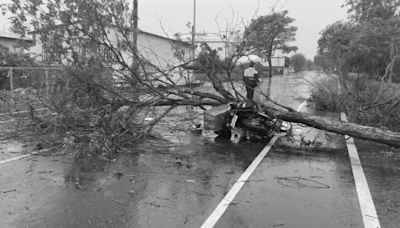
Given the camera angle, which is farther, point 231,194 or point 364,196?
point 364,196

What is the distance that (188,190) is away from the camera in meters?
4.93

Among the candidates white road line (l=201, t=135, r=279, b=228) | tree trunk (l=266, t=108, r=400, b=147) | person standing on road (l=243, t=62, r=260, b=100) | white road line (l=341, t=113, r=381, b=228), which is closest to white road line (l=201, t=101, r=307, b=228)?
white road line (l=201, t=135, r=279, b=228)

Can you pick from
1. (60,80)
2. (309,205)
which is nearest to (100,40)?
(60,80)

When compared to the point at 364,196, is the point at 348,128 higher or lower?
higher

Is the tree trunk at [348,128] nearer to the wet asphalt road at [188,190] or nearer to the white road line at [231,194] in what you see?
the wet asphalt road at [188,190]

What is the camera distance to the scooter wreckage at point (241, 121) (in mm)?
8141

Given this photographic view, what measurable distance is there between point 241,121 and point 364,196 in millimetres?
3721

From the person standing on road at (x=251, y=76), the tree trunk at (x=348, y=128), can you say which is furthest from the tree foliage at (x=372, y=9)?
the tree trunk at (x=348, y=128)

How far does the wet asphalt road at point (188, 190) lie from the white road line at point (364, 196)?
8 cm

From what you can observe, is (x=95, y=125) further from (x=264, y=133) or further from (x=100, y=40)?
(x=264, y=133)

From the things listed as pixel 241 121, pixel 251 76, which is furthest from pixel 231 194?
pixel 251 76

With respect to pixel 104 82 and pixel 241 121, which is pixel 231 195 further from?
pixel 104 82

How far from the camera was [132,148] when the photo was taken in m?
7.24

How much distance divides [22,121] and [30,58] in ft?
5.16
